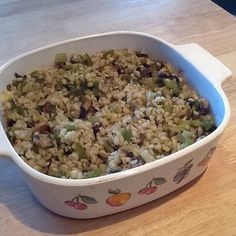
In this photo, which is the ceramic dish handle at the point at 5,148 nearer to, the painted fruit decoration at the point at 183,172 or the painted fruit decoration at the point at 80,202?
the painted fruit decoration at the point at 80,202

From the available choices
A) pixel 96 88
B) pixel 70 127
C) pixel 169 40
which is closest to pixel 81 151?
pixel 70 127

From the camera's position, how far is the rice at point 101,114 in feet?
2.01

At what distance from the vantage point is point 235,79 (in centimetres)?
87

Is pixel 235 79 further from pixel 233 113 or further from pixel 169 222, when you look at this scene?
pixel 169 222

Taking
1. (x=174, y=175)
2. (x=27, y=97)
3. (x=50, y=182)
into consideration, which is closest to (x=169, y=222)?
(x=174, y=175)

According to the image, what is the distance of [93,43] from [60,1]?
1.29ft

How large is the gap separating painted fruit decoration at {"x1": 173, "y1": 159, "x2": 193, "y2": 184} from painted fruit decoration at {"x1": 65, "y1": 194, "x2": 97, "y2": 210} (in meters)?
0.11

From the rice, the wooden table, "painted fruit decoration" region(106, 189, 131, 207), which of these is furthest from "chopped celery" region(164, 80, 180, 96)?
"painted fruit decoration" region(106, 189, 131, 207)

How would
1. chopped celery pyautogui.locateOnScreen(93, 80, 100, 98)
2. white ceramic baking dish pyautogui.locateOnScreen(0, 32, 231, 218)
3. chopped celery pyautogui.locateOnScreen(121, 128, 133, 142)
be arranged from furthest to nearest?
chopped celery pyautogui.locateOnScreen(93, 80, 100, 98) → chopped celery pyautogui.locateOnScreen(121, 128, 133, 142) → white ceramic baking dish pyautogui.locateOnScreen(0, 32, 231, 218)

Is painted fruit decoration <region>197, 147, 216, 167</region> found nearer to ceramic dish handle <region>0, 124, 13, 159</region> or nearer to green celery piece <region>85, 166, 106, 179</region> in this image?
green celery piece <region>85, 166, 106, 179</region>

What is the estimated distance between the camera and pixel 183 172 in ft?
1.93

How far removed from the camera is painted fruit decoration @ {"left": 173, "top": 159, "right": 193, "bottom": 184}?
0.58 meters

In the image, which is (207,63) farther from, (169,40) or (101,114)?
(169,40)

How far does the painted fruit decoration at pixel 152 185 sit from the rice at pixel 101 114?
0.04 m
